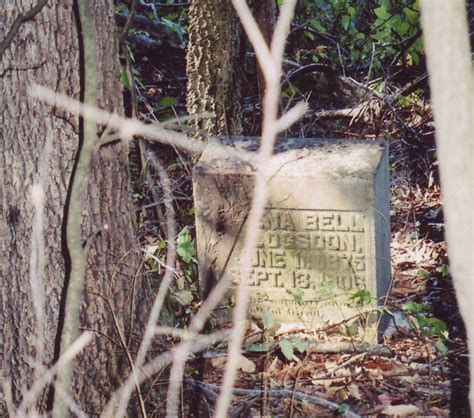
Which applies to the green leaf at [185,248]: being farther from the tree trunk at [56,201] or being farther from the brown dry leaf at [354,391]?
the tree trunk at [56,201]

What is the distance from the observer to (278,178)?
4328 mm

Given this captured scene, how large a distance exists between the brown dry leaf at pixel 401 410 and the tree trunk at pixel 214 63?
3125mm

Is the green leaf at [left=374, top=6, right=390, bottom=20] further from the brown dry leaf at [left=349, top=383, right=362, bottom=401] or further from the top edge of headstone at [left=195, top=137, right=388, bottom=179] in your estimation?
the brown dry leaf at [left=349, top=383, right=362, bottom=401]

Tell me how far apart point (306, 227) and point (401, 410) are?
1167 millimetres

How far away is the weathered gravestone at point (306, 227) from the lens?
4285 millimetres

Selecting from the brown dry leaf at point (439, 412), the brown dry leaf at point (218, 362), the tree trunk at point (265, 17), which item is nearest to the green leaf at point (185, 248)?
the brown dry leaf at point (218, 362)

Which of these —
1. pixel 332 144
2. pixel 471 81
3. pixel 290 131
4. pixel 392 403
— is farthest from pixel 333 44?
pixel 471 81

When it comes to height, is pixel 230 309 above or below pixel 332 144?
below

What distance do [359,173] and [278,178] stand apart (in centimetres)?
41

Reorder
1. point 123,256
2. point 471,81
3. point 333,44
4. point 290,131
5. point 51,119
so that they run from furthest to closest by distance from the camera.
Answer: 1. point 333,44
2. point 290,131
3. point 123,256
4. point 51,119
5. point 471,81

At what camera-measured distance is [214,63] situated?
635cm

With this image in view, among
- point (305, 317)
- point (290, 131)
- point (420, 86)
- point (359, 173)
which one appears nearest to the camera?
point (359, 173)

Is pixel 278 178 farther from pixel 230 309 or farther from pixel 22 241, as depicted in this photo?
pixel 22 241

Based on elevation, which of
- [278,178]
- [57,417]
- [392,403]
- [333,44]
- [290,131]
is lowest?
[392,403]
